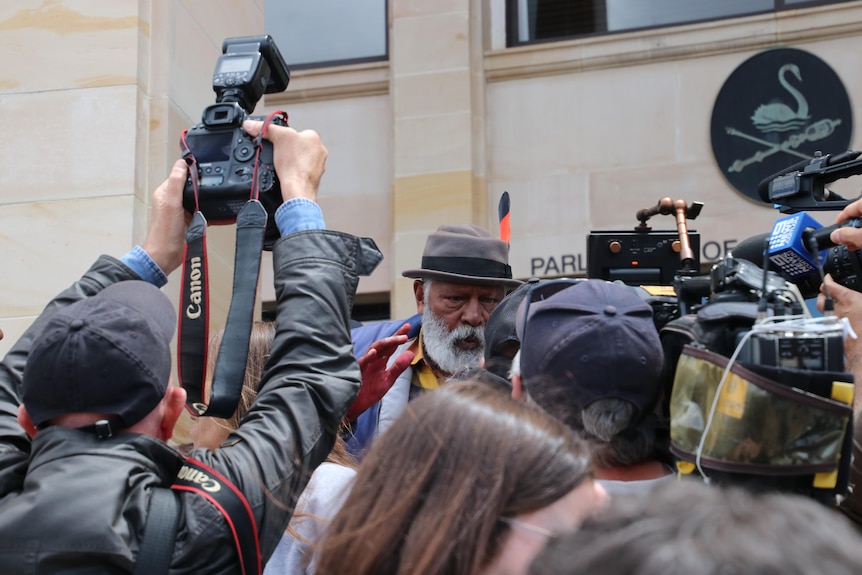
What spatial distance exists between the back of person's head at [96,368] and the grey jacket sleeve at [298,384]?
6.1 inches

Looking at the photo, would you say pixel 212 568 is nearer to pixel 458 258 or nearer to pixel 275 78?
pixel 275 78

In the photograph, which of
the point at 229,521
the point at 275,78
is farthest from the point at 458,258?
the point at 229,521

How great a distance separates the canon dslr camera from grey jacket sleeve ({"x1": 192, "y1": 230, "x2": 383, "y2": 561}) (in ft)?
0.83

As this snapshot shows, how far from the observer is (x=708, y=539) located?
105 cm

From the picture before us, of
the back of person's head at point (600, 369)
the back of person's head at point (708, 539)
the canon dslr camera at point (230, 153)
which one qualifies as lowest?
the back of person's head at point (708, 539)

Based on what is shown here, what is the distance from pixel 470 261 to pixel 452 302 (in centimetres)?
17

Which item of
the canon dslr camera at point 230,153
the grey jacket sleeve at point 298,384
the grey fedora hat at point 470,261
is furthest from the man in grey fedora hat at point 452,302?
the grey jacket sleeve at point 298,384

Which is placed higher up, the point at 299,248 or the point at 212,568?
the point at 299,248

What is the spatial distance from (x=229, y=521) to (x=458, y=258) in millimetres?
2373

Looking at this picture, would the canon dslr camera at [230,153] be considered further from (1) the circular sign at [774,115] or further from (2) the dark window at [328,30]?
(2) the dark window at [328,30]

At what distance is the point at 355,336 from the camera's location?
411 cm

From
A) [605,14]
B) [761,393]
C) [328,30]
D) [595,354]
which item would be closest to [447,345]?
[595,354]

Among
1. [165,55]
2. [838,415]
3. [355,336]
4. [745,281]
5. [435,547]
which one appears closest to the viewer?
[435,547]

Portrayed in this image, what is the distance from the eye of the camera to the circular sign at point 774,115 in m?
7.64
